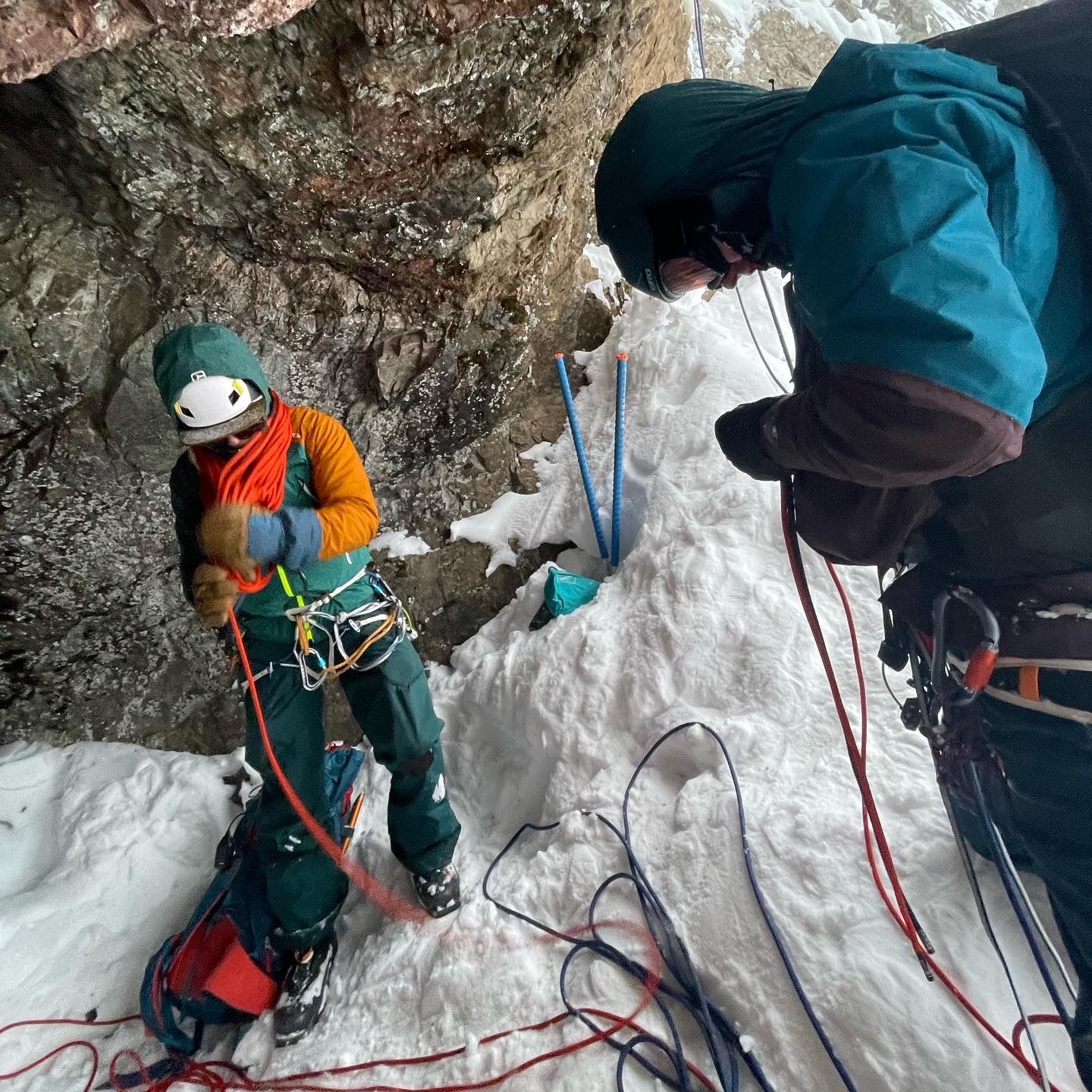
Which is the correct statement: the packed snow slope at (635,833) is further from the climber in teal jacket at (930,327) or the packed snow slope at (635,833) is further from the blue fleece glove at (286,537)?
the blue fleece glove at (286,537)

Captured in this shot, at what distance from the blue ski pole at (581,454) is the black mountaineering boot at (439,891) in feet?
5.17

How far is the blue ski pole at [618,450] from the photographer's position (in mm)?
3094

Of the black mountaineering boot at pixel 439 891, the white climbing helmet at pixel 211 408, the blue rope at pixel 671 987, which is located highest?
the white climbing helmet at pixel 211 408

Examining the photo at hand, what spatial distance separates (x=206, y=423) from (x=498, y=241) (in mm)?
1705

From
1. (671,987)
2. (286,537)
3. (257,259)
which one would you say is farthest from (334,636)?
(257,259)

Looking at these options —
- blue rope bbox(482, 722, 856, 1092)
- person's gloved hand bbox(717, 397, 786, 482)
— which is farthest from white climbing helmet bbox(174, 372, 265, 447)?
blue rope bbox(482, 722, 856, 1092)

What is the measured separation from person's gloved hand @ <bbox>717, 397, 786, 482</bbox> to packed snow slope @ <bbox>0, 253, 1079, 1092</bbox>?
1.02 m

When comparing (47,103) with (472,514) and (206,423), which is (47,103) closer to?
(206,423)

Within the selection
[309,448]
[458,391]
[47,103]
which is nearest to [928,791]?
[309,448]

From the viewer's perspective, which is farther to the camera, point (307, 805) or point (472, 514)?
point (472, 514)

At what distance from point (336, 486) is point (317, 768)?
920 mm

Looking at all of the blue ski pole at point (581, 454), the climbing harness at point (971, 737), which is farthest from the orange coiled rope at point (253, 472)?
the climbing harness at point (971, 737)

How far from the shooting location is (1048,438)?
40.2 inches

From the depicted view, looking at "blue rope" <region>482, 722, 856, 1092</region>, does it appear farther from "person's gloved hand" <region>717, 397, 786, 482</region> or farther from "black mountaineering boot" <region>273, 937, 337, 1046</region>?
"person's gloved hand" <region>717, 397, 786, 482</region>
